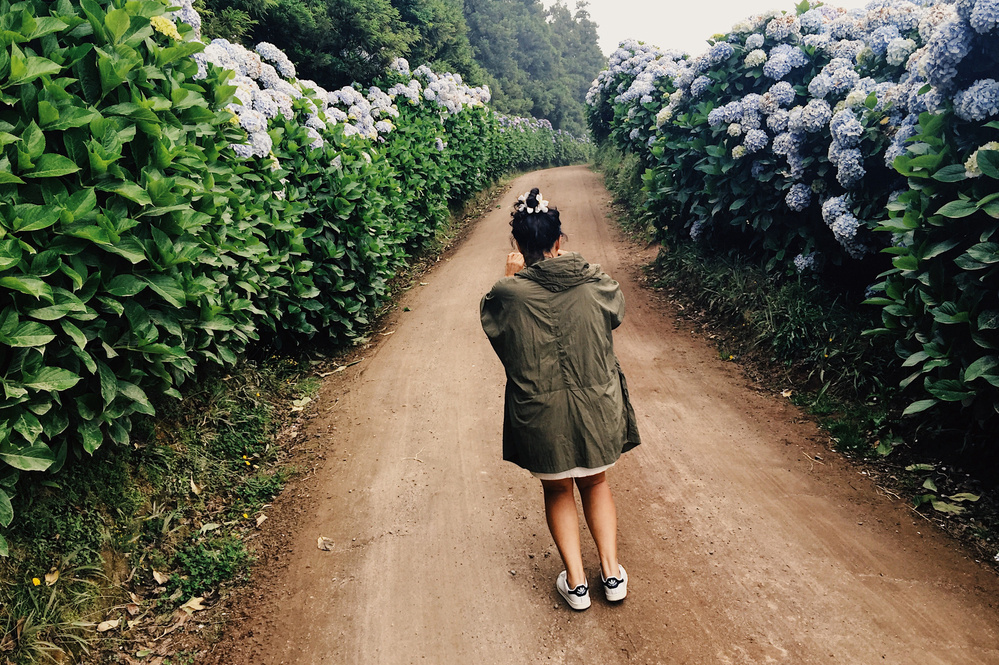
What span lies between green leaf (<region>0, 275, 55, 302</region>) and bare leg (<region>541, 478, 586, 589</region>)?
2.38 m

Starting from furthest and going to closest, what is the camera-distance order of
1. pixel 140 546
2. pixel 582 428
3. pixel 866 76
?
pixel 866 76 < pixel 140 546 < pixel 582 428

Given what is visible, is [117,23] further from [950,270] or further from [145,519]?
[950,270]

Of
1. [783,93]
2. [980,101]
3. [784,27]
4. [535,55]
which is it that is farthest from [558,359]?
[535,55]

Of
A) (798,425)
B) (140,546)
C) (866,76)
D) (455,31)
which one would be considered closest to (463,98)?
(455,31)

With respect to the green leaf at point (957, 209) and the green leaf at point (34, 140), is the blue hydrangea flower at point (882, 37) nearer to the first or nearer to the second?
the green leaf at point (957, 209)

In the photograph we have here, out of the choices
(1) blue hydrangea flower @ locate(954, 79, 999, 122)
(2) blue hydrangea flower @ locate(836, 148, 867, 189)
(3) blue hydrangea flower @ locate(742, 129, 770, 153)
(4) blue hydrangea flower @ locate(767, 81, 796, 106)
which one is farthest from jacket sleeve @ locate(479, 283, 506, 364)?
(4) blue hydrangea flower @ locate(767, 81, 796, 106)

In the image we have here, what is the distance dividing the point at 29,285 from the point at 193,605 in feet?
5.91

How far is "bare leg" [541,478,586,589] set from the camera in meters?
2.91

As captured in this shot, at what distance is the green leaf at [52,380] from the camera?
8.95 feet

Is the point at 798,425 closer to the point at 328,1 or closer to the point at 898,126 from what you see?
the point at 898,126

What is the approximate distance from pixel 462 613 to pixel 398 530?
832mm

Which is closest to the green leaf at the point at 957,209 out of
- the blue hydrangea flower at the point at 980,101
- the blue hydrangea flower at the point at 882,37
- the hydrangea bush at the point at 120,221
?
the blue hydrangea flower at the point at 980,101

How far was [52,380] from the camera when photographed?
278 cm

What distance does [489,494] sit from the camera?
4.03 m
